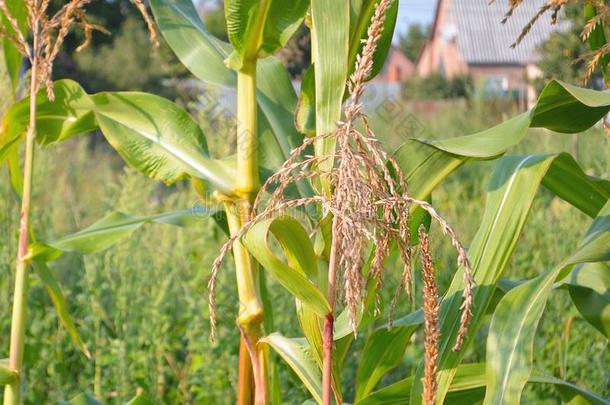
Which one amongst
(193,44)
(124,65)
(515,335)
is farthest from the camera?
(124,65)

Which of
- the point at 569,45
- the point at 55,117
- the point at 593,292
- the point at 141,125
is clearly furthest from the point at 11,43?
the point at 569,45

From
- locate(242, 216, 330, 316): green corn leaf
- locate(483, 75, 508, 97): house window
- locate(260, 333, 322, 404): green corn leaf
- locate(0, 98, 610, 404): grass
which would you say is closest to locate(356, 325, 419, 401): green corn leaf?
locate(260, 333, 322, 404): green corn leaf

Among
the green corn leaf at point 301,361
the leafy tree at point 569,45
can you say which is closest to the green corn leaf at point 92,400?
the green corn leaf at point 301,361

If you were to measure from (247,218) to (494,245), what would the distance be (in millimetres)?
486

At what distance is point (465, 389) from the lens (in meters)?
1.76

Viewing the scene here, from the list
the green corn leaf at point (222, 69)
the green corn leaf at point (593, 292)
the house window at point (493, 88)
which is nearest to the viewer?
the green corn leaf at point (593, 292)

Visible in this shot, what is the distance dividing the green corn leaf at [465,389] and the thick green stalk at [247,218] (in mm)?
246

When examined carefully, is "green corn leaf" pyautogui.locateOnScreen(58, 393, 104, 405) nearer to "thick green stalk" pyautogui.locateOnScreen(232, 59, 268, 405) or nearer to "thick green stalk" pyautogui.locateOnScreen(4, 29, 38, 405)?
"thick green stalk" pyautogui.locateOnScreen(4, 29, 38, 405)

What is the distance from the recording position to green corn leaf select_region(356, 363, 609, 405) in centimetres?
173

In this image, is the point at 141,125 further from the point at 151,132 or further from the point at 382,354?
the point at 382,354

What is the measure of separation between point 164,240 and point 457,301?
7.73 ft

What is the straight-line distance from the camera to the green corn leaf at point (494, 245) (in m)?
1.60

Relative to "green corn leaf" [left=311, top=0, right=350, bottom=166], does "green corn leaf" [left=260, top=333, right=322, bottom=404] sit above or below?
below

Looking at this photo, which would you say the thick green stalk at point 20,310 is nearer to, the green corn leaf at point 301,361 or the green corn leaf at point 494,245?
the green corn leaf at point 301,361
